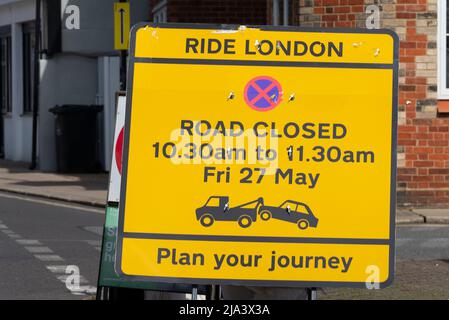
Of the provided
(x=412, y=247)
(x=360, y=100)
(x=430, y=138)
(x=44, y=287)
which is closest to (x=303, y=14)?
(x=430, y=138)

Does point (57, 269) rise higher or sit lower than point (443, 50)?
lower

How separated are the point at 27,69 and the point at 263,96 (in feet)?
83.5

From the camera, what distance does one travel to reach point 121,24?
1833 centimetres

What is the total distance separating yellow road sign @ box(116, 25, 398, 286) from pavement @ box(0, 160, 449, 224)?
10438mm

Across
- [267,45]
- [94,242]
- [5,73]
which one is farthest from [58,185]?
[267,45]

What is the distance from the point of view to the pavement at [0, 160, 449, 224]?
50.8 feet

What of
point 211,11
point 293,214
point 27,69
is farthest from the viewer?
point 27,69

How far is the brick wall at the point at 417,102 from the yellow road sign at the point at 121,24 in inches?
126

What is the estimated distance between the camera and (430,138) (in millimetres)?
16594

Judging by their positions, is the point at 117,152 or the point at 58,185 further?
the point at 58,185

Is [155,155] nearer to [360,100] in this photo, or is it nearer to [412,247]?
[360,100]

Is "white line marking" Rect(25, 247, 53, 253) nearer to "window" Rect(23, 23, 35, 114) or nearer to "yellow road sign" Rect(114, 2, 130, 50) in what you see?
"yellow road sign" Rect(114, 2, 130, 50)

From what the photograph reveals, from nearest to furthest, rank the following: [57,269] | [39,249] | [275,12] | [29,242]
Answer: [57,269] → [39,249] → [29,242] → [275,12]

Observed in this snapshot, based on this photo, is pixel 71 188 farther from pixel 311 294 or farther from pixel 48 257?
pixel 311 294
